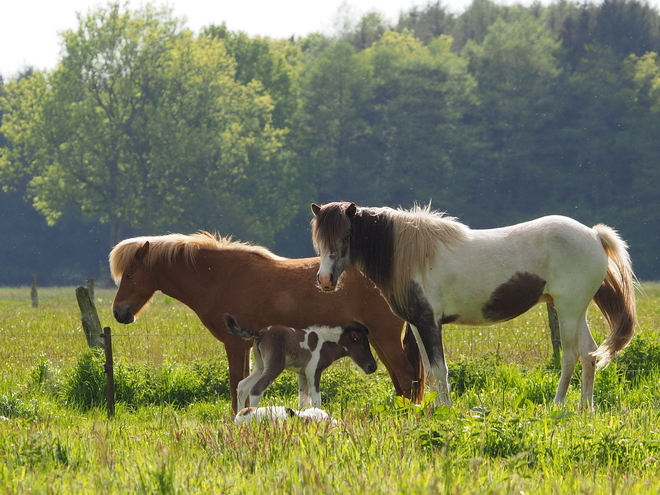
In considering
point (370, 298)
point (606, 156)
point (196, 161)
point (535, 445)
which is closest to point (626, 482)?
point (535, 445)

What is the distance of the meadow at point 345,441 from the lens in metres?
4.66

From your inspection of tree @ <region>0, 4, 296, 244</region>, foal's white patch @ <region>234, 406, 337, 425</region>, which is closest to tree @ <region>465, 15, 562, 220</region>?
tree @ <region>0, 4, 296, 244</region>

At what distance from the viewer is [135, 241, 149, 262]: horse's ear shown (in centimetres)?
907

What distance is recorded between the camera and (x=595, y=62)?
182 feet

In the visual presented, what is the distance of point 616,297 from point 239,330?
143 inches

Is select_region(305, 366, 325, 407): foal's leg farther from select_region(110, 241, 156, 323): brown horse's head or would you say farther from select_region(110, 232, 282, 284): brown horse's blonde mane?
select_region(110, 241, 156, 323): brown horse's head

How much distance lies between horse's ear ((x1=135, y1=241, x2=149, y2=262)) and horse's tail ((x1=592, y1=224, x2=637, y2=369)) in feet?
14.7

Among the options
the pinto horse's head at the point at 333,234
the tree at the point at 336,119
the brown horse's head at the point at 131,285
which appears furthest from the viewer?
the tree at the point at 336,119

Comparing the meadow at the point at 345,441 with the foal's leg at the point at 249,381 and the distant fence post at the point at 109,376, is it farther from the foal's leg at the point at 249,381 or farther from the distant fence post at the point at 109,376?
the foal's leg at the point at 249,381

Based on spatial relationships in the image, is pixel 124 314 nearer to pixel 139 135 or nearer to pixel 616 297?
pixel 616 297

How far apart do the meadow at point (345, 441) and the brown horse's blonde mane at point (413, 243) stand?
122cm

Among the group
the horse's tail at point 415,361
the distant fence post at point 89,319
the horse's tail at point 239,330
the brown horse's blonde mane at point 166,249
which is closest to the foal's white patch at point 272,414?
the horse's tail at point 239,330

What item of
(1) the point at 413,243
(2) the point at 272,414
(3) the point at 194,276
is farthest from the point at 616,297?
(3) the point at 194,276

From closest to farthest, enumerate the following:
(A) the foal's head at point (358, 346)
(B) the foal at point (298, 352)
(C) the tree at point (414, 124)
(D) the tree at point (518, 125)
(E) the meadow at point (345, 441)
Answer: (E) the meadow at point (345, 441) < (B) the foal at point (298, 352) < (A) the foal's head at point (358, 346) < (D) the tree at point (518, 125) < (C) the tree at point (414, 124)
